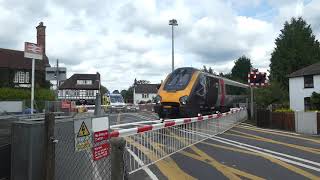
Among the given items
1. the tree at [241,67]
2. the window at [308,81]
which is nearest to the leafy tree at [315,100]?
the window at [308,81]

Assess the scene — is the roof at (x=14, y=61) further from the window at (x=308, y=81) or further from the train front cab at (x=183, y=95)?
the train front cab at (x=183, y=95)

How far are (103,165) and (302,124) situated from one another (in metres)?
18.1

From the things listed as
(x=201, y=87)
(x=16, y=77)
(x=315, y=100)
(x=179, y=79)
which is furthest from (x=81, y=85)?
(x=179, y=79)

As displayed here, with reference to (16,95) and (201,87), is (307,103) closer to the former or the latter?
(201,87)

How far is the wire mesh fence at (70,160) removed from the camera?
6.69 meters

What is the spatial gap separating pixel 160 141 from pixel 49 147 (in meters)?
5.83

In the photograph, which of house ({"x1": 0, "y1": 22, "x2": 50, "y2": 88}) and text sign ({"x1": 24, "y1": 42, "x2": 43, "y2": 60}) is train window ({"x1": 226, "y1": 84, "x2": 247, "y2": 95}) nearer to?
text sign ({"x1": 24, "y1": 42, "x2": 43, "y2": 60})

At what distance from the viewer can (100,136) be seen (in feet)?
23.1

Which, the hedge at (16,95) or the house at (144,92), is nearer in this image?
the hedge at (16,95)

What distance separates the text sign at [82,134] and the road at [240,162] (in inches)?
107

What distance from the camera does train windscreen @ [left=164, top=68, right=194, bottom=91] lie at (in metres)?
23.5

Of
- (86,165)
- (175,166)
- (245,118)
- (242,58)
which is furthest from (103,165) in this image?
(242,58)

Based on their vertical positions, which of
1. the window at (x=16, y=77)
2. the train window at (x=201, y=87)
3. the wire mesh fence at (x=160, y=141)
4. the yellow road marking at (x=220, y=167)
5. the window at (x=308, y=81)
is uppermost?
the window at (x=16, y=77)

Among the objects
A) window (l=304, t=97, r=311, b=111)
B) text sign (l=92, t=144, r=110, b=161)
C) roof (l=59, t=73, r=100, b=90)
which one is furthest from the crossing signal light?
roof (l=59, t=73, r=100, b=90)
